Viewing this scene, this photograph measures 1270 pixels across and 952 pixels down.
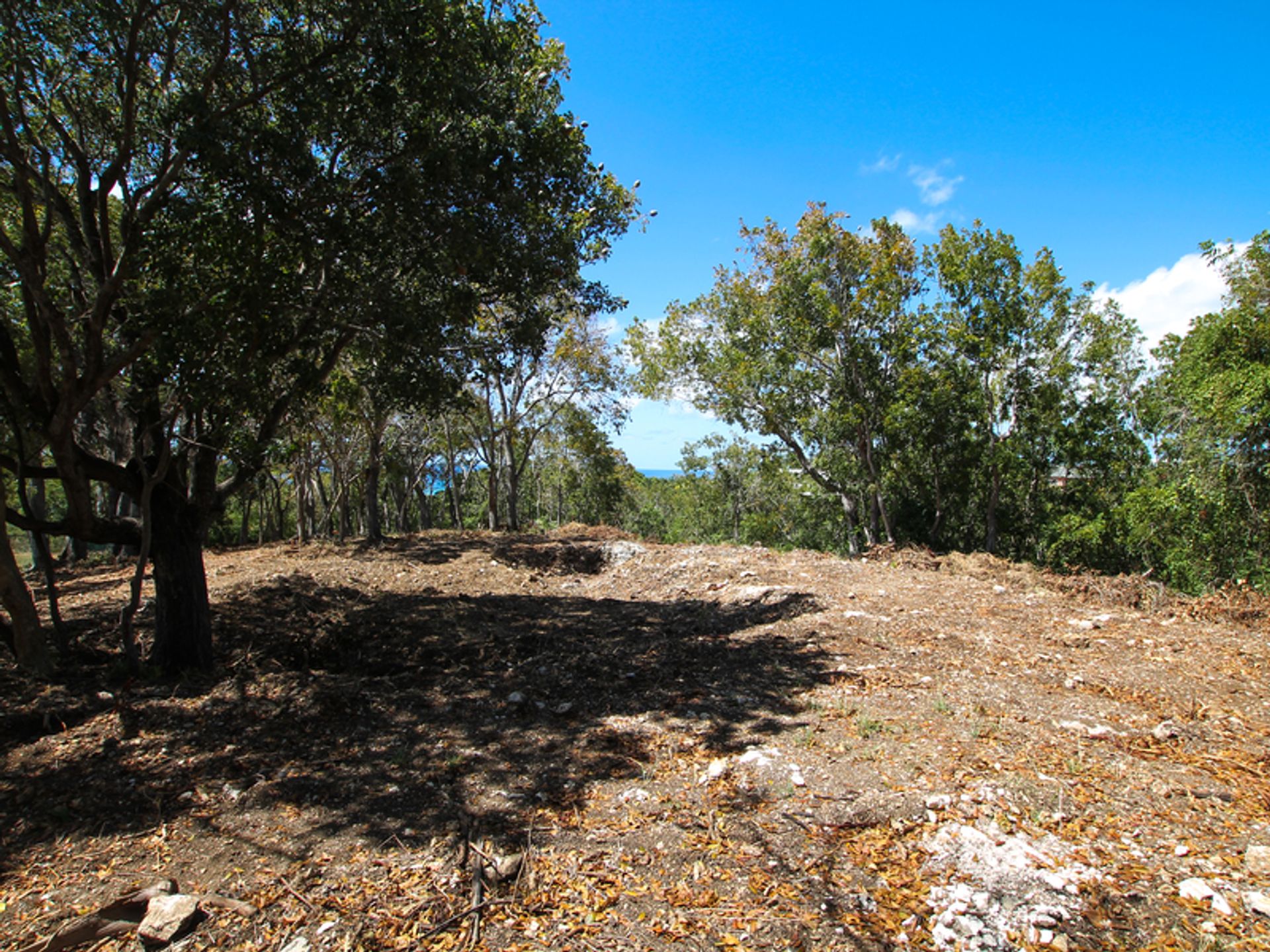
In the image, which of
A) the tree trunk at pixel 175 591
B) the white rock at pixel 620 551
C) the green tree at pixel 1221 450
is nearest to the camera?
the tree trunk at pixel 175 591

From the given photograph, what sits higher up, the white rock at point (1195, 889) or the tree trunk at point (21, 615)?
the tree trunk at point (21, 615)

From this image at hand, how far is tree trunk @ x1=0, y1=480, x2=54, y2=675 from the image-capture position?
4.75m

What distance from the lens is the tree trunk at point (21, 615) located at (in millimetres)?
4746

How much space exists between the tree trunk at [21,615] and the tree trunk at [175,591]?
74 centimetres

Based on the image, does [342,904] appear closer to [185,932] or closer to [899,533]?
[185,932]

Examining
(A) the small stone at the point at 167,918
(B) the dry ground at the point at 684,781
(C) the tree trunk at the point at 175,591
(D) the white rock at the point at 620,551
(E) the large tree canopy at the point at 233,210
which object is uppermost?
(E) the large tree canopy at the point at 233,210

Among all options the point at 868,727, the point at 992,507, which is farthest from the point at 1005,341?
the point at 868,727

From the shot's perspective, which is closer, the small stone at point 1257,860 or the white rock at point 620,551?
the small stone at point 1257,860

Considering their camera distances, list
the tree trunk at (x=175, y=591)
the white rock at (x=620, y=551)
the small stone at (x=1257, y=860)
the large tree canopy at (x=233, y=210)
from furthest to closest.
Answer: the white rock at (x=620, y=551)
the tree trunk at (x=175, y=591)
the large tree canopy at (x=233, y=210)
the small stone at (x=1257, y=860)

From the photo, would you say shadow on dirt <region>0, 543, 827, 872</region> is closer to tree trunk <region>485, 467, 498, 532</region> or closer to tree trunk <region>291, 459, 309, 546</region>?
tree trunk <region>291, 459, 309, 546</region>

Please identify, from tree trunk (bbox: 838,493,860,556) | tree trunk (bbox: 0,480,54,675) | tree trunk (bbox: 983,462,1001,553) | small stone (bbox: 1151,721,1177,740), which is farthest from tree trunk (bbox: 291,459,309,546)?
tree trunk (bbox: 983,462,1001,553)

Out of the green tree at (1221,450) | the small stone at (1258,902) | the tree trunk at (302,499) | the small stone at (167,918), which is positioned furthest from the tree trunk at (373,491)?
the green tree at (1221,450)

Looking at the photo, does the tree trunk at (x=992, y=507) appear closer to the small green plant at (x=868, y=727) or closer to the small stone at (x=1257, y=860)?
the small green plant at (x=868, y=727)

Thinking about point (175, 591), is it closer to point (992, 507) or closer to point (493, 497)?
point (493, 497)
